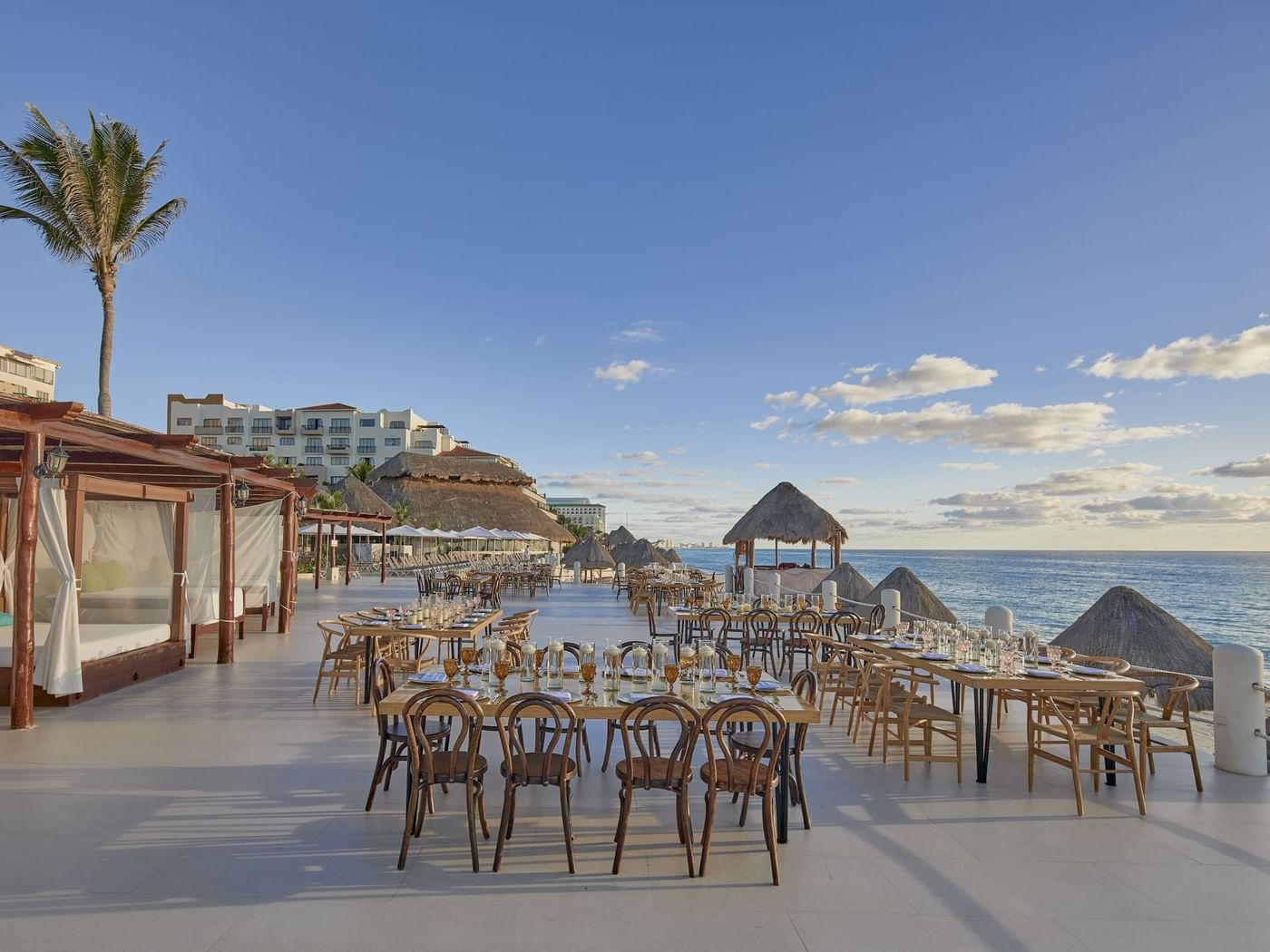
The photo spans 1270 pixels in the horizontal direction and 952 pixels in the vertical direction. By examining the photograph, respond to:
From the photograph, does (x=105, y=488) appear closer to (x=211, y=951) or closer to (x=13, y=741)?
(x=13, y=741)

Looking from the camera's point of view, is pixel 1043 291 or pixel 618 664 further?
pixel 1043 291

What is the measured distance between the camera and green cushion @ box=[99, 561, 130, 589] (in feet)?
32.9

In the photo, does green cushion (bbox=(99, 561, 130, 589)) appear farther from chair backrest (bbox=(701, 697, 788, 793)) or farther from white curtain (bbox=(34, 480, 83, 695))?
chair backrest (bbox=(701, 697, 788, 793))

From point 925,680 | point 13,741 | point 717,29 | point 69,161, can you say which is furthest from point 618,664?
point 69,161

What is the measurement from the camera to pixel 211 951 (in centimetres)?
263

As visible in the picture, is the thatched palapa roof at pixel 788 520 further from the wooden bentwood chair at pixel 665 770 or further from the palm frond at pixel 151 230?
the palm frond at pixel 151 230

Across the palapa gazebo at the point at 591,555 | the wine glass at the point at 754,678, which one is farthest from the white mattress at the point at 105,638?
the palapa gazebo at the point at 591,555

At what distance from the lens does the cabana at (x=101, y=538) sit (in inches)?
244

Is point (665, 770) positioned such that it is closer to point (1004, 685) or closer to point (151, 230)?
point (1004, 685)

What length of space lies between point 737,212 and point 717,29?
16.9ft

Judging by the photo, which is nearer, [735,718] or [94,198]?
[735,718]

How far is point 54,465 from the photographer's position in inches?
243

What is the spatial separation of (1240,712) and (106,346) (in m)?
22.1

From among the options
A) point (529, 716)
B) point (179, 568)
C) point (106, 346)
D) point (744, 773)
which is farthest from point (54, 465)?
point (106, 346)
